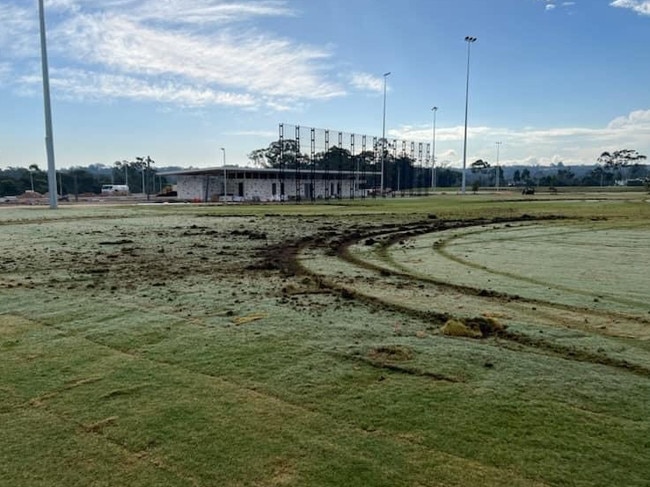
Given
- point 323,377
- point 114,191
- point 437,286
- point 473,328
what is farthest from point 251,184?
point 323,377

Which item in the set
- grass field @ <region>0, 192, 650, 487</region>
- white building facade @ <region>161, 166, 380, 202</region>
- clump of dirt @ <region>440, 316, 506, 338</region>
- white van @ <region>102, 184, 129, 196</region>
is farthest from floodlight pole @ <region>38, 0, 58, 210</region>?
white van @ <region>102, 184, 129, 196</region>

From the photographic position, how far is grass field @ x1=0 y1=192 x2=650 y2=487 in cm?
328

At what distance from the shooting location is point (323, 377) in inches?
182

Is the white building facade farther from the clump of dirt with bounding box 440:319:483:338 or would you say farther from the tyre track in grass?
the clump of dirt with bounding box 440:319:483:338

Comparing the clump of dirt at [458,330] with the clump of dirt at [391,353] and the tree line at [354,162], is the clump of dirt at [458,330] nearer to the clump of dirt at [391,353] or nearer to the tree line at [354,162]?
the clump of dirt at [391,353]

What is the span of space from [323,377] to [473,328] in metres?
2.24

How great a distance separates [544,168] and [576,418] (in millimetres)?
204370

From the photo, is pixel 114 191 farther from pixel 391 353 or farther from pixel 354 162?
pixel 391 353

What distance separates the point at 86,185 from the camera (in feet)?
313

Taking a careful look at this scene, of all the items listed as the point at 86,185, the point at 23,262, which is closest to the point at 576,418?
the point at 23,262

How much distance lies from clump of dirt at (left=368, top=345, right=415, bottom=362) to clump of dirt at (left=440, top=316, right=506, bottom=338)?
82 centimetres

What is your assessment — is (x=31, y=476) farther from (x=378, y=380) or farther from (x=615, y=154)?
(x=615, y=154)

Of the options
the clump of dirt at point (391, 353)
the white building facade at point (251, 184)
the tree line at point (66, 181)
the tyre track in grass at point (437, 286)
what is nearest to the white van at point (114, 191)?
the tree line at point (66, 181)

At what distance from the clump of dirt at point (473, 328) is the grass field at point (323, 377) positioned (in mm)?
28
